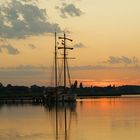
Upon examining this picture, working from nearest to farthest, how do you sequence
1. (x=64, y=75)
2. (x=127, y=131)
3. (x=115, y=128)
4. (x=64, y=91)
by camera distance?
(x=127, y=131) < (x=115, y=128) < (x=64, y=75) < (x=64, y=91)

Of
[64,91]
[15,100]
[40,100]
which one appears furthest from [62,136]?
[15,100]

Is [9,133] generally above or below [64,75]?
below

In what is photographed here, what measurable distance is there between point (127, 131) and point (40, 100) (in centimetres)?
7025

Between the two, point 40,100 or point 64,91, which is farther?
point 40,100

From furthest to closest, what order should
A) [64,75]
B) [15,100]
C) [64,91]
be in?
[15,100], [64,91], [64,75]

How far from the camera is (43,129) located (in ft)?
129

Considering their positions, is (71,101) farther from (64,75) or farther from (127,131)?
(127,131)

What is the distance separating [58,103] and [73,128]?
52.7 m

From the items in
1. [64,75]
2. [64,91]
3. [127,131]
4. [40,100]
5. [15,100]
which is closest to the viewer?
[127,131]

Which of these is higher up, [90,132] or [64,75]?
[64,75]

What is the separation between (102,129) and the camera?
126ft

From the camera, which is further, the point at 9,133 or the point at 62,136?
the point at 9,133

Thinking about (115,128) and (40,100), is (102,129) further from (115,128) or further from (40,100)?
(40,100)

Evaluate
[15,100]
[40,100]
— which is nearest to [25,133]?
[40,100]
